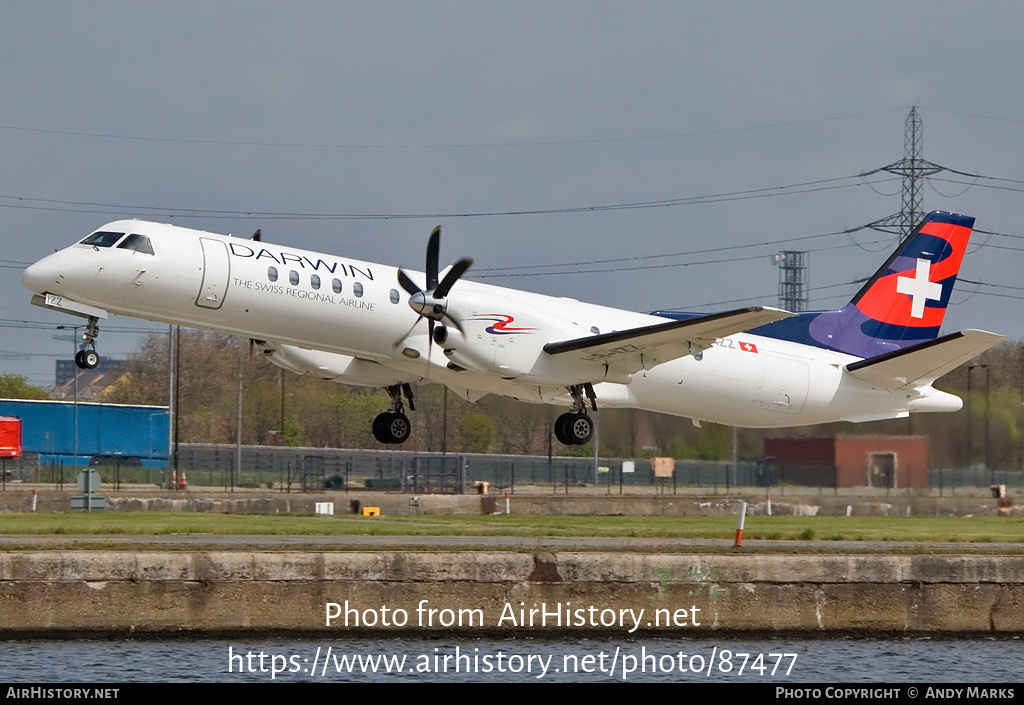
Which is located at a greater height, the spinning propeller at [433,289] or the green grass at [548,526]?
the spinning propeller at [433,289]

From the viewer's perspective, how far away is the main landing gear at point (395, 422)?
104 feet

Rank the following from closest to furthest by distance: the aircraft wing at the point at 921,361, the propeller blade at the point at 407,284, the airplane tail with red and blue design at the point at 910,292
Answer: the propeller blade at the point at 407,284
the aircraft wing at the point at 921,361
the airplane tail with red and blue design at the point at 910,292

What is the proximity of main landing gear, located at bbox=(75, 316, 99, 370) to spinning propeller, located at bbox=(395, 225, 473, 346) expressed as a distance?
20.5 ft

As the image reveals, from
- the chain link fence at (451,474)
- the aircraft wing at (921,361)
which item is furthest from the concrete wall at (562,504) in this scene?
the aircraft wing at (921,361)

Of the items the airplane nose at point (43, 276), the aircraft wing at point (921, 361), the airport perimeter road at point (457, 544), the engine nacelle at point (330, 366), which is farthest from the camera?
the engine nacelle at point (330, 366)

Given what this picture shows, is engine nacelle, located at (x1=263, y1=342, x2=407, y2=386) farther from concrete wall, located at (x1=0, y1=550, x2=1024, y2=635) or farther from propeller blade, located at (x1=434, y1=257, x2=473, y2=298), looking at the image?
concrete wall, located at (x1=0, y1=550, x2=1024, y2=635)

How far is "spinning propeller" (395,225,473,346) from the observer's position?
93.2 feet

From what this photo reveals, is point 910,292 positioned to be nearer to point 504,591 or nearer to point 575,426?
point 575,426

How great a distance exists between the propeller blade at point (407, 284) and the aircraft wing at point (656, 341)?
3.12 metres

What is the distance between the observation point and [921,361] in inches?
1262

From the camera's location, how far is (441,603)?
2398 centimetres

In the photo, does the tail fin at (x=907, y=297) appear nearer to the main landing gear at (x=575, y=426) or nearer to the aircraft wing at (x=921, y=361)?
the aircraft wing at (x=921, y=361)
